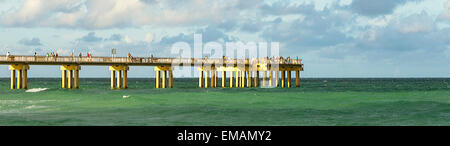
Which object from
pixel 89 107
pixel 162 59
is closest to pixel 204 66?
pixel 162 59

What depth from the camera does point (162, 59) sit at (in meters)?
64.1
